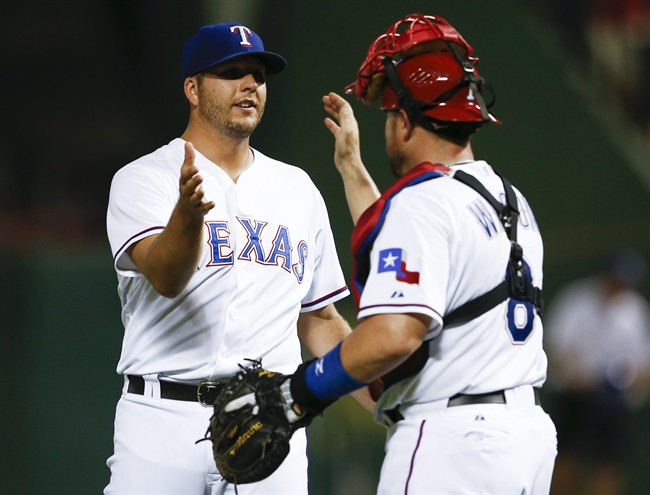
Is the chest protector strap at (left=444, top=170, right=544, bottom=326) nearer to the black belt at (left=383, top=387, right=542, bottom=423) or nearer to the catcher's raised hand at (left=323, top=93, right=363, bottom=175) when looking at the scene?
the black belt at (left=383, top=387, right=542, bottom=423)

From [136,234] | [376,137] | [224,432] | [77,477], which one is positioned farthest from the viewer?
[376,137]

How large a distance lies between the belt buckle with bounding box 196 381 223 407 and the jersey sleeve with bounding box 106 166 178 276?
16.3 inches

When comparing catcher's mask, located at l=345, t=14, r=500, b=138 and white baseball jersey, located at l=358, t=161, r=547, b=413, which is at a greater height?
catcher's mask, located at l=345, t=14, r=500, b=138

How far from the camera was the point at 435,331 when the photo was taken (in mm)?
2566

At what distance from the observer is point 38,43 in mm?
12359

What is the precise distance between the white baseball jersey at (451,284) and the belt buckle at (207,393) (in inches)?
27.3

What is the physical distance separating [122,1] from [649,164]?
18.6 feet

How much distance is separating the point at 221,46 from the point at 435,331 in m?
1.45

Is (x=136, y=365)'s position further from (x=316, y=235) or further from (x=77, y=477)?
(x=77, y=477)

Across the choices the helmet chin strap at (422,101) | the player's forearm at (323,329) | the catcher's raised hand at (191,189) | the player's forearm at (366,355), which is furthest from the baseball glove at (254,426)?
the player's forearm at (323,329)

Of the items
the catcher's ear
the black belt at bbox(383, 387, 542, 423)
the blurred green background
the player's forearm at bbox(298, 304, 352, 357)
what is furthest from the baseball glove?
the blurred green background

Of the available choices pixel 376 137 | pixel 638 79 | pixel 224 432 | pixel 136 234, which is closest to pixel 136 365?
pixel 136 234

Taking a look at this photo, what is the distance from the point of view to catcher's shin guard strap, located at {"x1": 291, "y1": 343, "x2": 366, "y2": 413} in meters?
2.52

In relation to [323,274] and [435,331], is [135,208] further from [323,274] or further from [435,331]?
[435,331]
